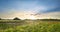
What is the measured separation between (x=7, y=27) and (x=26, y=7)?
31.6 inches

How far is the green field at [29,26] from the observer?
10.7 ft

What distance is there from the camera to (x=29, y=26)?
11.1ft

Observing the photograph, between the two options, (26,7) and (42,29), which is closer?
(42,29)

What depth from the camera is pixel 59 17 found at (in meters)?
3.56

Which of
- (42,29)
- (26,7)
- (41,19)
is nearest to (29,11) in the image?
(26,7)

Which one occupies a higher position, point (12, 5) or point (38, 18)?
point (12, 5)

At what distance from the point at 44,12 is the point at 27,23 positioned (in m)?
0.60

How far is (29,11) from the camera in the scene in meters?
3.57

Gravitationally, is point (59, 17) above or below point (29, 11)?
below

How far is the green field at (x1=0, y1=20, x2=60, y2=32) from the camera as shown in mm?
3271

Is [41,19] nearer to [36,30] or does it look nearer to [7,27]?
[36,30]

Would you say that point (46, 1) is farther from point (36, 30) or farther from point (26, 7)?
point (36, 30)

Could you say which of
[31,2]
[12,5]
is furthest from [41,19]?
[12,5]

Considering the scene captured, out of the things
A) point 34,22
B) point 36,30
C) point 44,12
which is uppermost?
point 44,12
